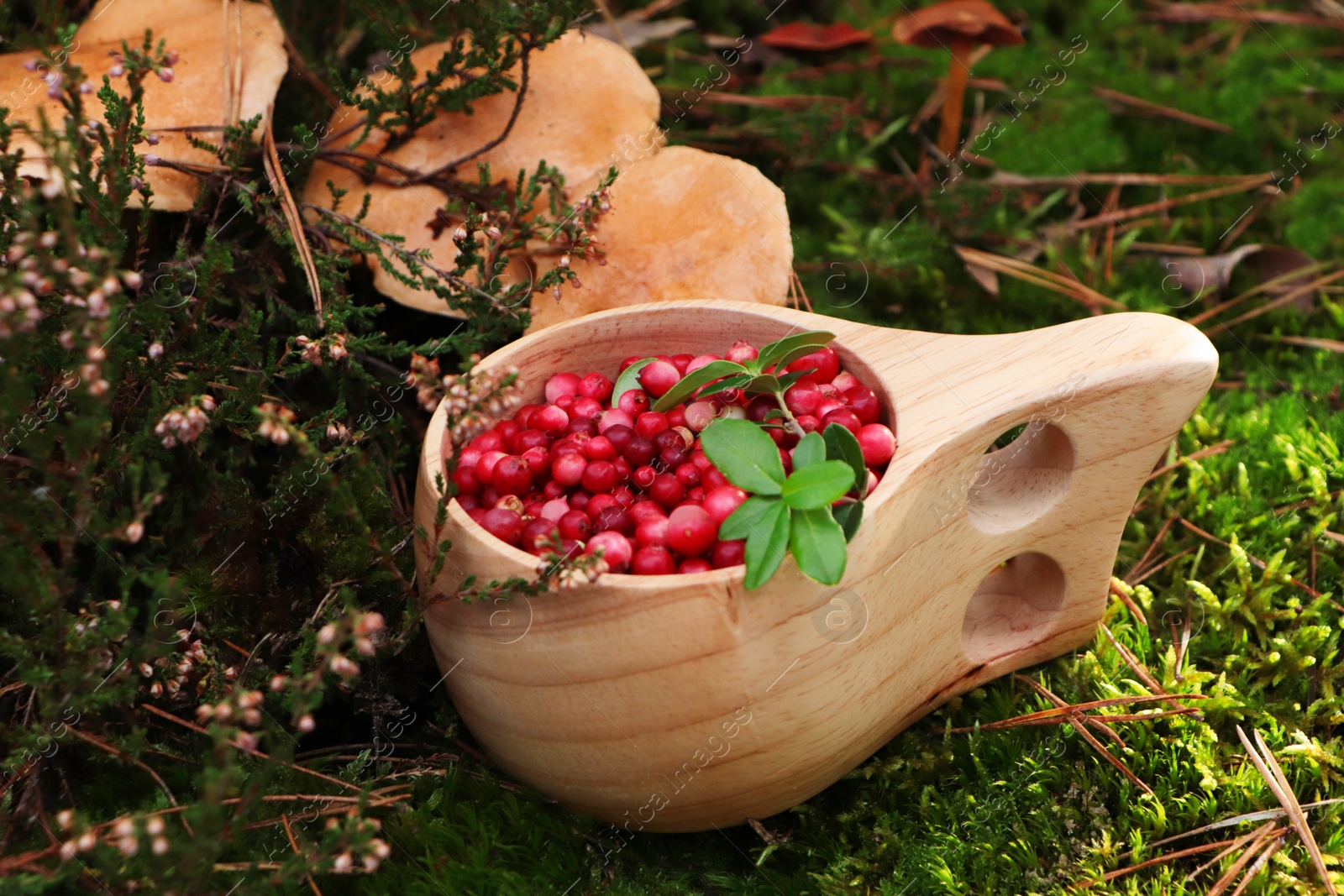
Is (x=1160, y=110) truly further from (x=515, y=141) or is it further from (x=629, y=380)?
(x=629, y=380)

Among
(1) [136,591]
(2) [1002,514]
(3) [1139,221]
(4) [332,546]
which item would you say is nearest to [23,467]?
(1) [136,591]

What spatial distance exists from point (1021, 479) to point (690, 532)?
616 mm

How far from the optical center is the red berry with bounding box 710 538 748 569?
4.27 feet

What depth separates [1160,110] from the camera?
8.91 ft

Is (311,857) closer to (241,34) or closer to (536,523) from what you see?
(536,523)

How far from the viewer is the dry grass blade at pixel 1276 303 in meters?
2.29

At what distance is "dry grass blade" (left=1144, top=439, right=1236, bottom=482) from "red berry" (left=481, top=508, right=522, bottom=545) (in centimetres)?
129

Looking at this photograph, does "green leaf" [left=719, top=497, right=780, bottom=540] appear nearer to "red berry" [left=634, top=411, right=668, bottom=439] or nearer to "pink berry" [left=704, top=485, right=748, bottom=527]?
"pink berry" [left=704, top=485, right=748, bottom=527]

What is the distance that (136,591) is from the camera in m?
1.68

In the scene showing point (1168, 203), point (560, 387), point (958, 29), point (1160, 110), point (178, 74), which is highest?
point (178, 74)

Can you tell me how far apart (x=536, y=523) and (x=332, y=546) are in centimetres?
42

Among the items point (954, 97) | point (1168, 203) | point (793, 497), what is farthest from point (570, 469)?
point (1168, 203)

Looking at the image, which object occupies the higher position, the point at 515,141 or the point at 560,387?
the point at 515,141

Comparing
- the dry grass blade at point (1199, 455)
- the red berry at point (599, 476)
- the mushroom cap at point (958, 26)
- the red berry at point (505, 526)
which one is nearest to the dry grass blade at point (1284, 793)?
the dry grass blade at point (1199, 455)
